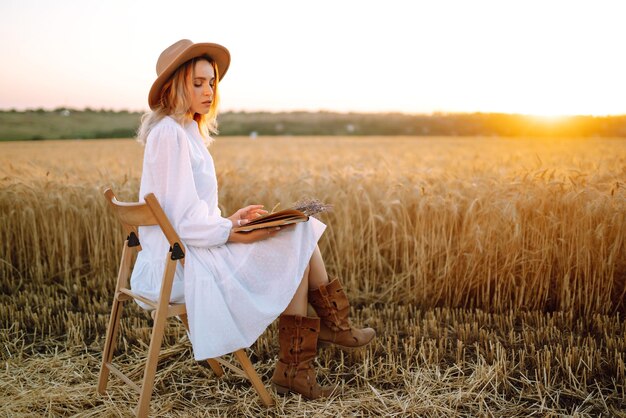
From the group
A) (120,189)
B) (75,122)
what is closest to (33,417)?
(120,189)

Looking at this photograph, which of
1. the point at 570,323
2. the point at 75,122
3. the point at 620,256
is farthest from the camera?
the point at 75,122

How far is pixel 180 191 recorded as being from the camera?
2.25 m

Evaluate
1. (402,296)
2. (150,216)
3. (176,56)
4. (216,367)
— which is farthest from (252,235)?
(402,296)

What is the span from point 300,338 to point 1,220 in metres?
3.33

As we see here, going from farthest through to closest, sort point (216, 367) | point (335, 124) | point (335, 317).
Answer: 1. point (335, 124)
2. point (216, 367)
3. point (335, 317)

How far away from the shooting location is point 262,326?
7.72 feet

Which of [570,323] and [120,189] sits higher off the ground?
[120,189]

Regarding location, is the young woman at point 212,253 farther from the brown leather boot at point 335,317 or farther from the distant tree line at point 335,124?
the distant tree line at point 335,124

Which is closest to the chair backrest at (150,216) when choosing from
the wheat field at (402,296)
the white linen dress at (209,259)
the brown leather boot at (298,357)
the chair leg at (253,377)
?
the white linen dress at (209,259)

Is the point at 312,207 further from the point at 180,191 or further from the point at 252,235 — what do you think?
the point at 180,191

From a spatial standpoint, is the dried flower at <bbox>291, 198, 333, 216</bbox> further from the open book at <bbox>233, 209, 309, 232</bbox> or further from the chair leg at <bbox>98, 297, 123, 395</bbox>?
the chair leg at <bbox>98, 297, 123, 395</bbox>

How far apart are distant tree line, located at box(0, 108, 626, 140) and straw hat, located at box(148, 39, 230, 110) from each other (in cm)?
1752

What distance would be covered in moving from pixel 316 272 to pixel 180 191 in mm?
763

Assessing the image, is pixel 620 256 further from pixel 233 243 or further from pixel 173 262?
pixel 173 262
